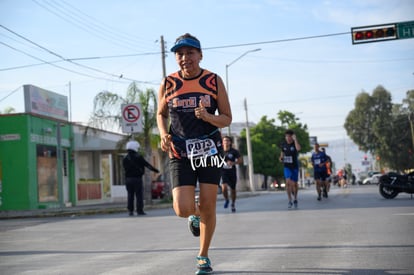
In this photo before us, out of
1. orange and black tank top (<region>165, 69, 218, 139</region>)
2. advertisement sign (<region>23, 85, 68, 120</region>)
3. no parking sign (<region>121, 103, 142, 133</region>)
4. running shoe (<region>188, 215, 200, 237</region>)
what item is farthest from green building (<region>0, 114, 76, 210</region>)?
orange and black tank top (<region>165, 69, 218, 139</region>)

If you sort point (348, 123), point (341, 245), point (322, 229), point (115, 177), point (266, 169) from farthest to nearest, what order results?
1. point (348, 123)
2. point (266, 169)
3. point (115, 177)
4. point (322, 229)
5. point (341, 245)

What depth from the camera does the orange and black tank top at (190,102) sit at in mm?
6090

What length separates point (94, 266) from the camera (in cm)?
704

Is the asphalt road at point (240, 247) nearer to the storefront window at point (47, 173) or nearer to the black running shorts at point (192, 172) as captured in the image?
the black running shorts at point (192, 172)

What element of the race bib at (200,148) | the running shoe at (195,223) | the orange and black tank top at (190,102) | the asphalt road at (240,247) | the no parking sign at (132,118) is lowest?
the asphalt road at (240,247)

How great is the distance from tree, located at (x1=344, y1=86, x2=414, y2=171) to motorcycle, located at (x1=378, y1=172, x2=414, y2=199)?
58023 millimetres

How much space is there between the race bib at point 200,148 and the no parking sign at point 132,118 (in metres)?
14.6

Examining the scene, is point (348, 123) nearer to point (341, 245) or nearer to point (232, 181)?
point (232, 181)

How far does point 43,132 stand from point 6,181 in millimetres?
3092

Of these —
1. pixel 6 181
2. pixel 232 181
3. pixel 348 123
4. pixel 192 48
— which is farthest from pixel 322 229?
pixel 348 123

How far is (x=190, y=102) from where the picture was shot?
6.12 m

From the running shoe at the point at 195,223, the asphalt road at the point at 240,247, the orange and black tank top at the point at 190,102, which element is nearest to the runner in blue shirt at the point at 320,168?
the asphalt road at the point at 240,247

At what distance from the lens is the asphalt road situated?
635cm

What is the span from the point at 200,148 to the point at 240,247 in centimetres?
254
